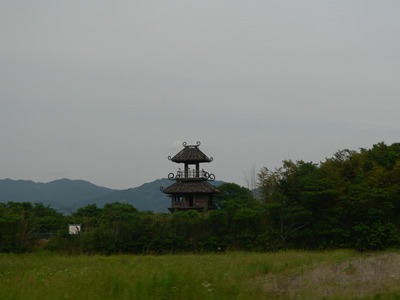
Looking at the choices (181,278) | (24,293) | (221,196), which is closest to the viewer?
(24,293)

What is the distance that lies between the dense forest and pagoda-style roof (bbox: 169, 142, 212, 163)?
1584cm

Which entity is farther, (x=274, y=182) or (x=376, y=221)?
(x=274, y=182)

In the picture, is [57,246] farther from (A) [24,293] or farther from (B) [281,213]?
(A) [24,293]

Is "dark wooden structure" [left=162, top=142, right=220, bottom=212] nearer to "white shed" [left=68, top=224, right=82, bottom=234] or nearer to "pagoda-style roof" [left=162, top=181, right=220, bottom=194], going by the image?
"pagoda-style roof" [left=162, top=181, right=220, bottom=194]

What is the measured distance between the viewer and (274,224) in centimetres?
2275

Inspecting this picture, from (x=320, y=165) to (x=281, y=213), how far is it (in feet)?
17.8

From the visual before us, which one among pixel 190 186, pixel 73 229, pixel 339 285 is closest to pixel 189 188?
pixel 190 186

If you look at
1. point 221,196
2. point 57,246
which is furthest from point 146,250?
point 221,196

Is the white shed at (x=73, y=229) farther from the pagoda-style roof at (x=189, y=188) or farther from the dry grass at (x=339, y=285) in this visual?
the dry grass at (x=339, y=285)

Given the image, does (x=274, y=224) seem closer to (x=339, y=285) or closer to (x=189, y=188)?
(x=339, y=285)

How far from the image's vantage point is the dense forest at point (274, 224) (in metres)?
21.6

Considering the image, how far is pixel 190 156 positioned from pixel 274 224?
721 inches

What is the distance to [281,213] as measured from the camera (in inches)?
885

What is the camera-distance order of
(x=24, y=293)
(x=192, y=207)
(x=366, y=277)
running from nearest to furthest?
(x=24, y=293), (x=366, y=277), (x=192, y=207)
